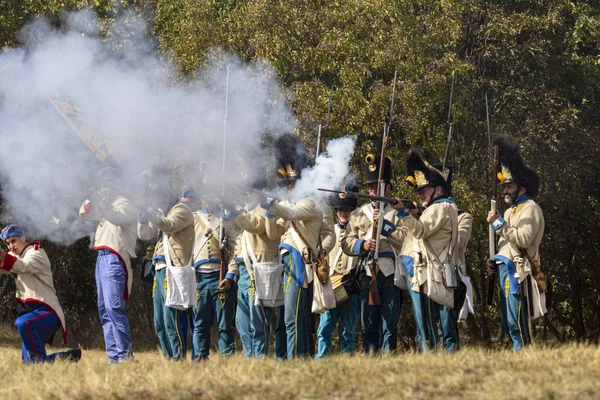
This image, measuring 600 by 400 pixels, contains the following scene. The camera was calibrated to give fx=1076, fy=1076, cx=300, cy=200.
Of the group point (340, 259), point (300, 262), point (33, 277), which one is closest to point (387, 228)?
point (340, 259)

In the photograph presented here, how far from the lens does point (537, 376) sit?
7.73m

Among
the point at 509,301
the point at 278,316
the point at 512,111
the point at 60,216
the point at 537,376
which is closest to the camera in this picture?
the point at 537,376

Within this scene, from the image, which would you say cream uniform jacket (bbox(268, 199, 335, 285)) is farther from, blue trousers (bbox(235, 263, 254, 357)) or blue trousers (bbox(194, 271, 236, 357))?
blue trousers (bbox(194, 271, 236, 357))

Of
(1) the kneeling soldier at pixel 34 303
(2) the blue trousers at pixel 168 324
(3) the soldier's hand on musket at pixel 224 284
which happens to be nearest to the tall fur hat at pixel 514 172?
(3) the soldier's hand on musket at pixel 224 284

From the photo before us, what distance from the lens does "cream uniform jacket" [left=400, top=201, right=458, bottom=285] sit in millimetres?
11118

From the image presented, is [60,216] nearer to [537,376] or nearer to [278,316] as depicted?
[278,316]

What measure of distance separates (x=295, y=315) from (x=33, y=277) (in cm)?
273

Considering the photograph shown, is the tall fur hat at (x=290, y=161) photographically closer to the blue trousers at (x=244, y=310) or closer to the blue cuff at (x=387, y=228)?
the blue trousers at (x=244, y=310)

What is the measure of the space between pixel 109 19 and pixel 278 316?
6589mm

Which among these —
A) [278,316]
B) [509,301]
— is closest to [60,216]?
[278,316]

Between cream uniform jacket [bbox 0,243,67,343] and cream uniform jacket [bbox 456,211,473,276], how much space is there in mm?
4276

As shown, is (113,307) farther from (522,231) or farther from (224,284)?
(522,231)

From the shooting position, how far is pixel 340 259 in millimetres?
12500

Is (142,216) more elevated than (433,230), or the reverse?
(142,216)
